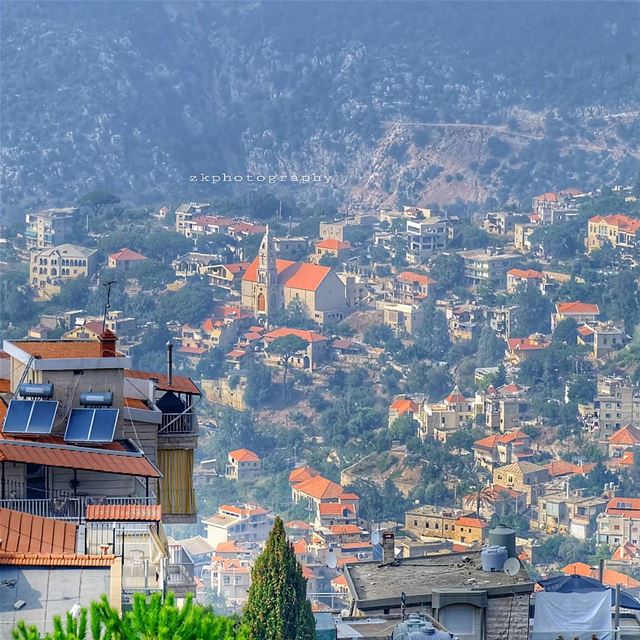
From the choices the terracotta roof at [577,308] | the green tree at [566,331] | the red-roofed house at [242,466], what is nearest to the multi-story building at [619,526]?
the red-roofed house at [242,466]

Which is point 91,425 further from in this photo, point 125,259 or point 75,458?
point 125,259

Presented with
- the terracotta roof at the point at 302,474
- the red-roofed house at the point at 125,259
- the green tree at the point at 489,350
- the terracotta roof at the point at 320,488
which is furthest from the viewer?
the red-roofed house at the point at 125,259

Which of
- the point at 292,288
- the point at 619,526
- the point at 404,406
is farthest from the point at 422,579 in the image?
the point at 292,288

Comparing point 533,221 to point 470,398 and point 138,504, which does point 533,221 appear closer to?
point 470,398

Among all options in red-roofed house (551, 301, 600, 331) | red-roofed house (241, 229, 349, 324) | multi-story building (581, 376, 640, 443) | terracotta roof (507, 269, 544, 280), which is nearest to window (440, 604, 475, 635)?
multi-story building (581, 376, 640, 443)

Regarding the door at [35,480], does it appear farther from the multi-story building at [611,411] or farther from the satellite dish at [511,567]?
the multi-story building at [611,411]

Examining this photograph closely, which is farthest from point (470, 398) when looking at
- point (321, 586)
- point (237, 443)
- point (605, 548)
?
point (321, 586)

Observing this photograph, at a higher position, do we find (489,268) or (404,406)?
(489,268)
